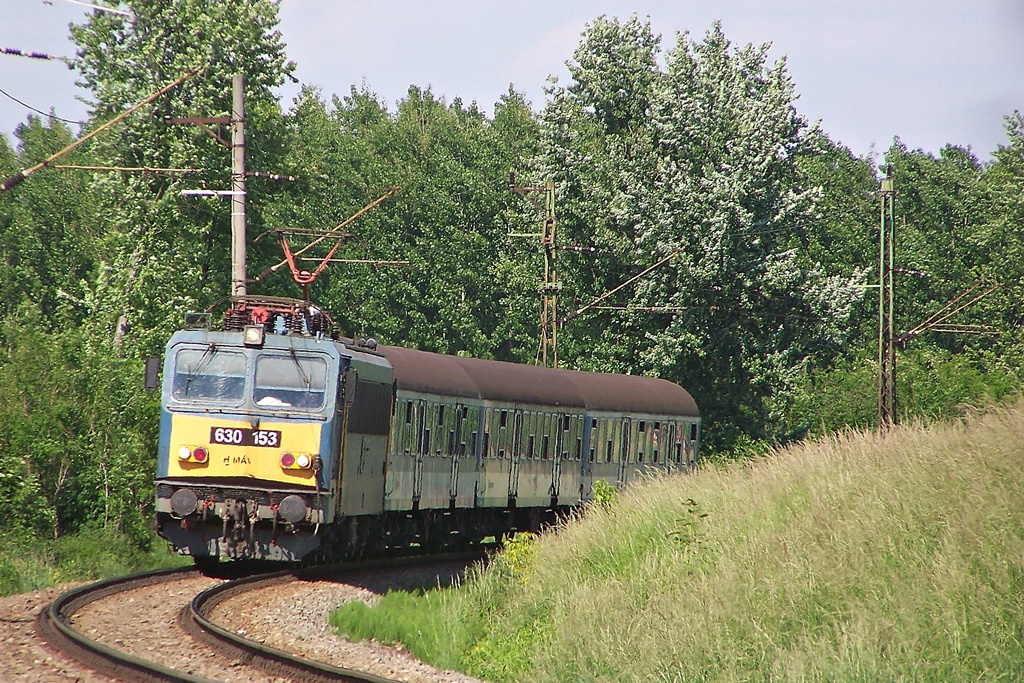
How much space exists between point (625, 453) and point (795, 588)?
17.2m

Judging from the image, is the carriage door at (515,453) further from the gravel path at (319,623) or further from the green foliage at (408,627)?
the green foliage at (408,627)

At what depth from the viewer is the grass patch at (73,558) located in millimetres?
18125

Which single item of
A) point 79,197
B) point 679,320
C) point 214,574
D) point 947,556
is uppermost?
point 79,197

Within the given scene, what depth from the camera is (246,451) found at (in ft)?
58.1

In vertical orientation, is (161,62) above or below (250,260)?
Result: above

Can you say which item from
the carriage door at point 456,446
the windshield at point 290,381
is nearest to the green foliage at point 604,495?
the carriage door at point 456,446

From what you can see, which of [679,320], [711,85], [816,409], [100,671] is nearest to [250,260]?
[679,320]

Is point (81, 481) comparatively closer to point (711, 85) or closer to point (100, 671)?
point (100, 671)

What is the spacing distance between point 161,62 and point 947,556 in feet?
87.0

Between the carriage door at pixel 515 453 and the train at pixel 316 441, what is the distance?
0.12 feet

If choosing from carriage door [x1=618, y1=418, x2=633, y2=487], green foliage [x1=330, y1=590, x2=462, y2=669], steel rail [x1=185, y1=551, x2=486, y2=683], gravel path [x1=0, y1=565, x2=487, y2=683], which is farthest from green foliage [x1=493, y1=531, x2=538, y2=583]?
carriage door [x1=618, y1=418, x2=633, y2=487]

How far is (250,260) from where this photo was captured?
3600cm

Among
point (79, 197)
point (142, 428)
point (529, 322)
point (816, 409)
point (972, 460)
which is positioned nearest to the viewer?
point (972, 460)

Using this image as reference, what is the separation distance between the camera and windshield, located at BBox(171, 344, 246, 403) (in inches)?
711
